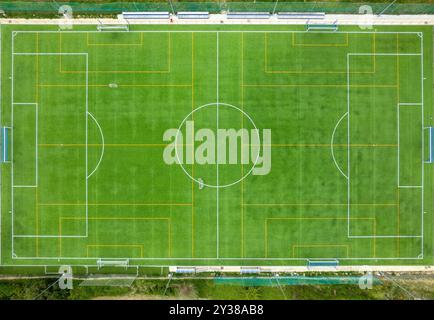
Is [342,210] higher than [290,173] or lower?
lower

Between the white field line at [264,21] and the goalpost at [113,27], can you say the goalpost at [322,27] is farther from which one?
the goalpost at [113,27]

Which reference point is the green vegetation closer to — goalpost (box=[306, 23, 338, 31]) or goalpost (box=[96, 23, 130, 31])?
goalpost (box=[96, 23, 130, 31])

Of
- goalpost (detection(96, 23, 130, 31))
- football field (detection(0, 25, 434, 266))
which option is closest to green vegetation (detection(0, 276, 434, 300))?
football field (detection(0, 25, 434, 266))

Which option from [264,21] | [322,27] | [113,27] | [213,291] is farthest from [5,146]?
[322,27]

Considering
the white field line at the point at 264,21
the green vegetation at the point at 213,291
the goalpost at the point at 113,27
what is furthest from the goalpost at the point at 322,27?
the green vegetation at the point at 213,291

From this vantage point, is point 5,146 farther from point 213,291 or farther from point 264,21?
point 264,21
